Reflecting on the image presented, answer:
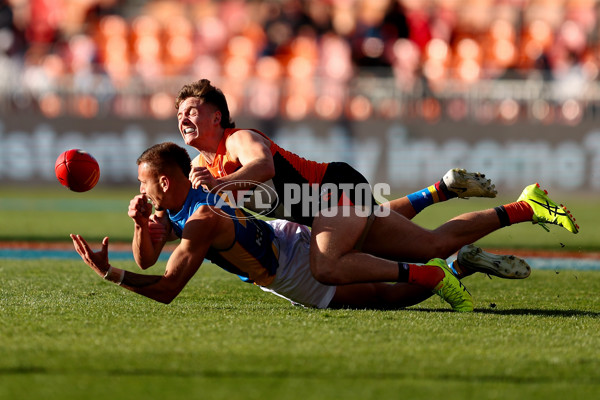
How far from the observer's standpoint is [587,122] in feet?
55.0

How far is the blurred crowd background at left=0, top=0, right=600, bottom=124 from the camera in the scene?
16938 millimetres

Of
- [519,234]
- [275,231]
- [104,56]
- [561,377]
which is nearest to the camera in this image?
[561,377]

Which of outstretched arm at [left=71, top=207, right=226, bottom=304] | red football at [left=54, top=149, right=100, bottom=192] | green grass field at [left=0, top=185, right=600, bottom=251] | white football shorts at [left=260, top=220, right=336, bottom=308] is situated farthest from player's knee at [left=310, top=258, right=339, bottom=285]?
green grass field at [left=0, top=185, right=600, bottom=251]

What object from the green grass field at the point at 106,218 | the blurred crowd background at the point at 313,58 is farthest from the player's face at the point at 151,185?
the blurred crowd background at the point at 313,58

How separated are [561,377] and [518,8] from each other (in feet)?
60.8

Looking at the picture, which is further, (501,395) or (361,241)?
(361,241)

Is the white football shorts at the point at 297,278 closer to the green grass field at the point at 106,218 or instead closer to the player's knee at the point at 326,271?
the player's knee at the point at 326,271

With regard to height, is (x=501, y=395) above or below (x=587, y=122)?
below

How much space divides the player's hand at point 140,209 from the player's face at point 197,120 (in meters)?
0.80

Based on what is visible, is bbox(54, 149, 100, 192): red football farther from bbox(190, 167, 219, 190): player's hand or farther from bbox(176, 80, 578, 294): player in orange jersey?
bbox(190, 167, 219, 190): player's hand

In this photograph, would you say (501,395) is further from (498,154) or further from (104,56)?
(104,56)

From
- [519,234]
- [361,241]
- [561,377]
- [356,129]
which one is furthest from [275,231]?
[356,129]

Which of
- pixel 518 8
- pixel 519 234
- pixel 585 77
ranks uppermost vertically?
pixel 518 8

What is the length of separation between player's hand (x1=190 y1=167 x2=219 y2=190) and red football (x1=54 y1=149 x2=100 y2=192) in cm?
171
